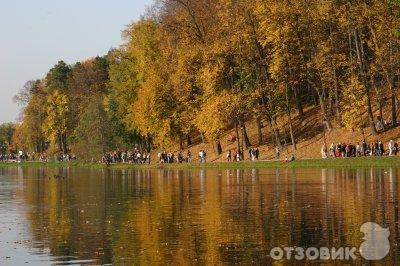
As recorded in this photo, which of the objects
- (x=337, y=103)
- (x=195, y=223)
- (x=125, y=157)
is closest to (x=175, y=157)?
(x=125, y=157)

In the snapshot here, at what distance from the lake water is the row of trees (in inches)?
937

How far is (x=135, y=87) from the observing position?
11369 centimetres

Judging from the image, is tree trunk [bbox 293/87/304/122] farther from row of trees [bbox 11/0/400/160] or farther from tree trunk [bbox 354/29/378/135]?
tree trunk [bbox 354/29/378/135]

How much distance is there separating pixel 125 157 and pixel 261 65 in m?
37.2

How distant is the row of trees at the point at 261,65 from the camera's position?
76.0 m

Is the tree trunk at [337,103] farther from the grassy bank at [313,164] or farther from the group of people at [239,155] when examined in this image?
the group of people at [239,155]

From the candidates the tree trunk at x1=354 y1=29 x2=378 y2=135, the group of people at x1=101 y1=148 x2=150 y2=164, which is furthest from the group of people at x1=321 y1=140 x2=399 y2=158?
the group of people at x1=101 y1=148 x2=150 y2=164

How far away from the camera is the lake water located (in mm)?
23031

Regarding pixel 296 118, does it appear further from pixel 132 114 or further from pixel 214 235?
pixel 214 235

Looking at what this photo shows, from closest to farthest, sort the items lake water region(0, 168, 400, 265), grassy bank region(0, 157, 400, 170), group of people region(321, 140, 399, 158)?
lake water region(0, 168, 400, 265)
grassy bank region(0, 157, 400, 170)
group of people region(321, 140, 399, 158)

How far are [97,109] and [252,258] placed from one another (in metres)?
94.2

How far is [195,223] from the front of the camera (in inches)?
1185

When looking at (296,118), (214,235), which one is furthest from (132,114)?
(214,235)

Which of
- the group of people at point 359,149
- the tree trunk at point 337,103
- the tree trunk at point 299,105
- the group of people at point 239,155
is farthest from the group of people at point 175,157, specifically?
the group of people at point 359,149
